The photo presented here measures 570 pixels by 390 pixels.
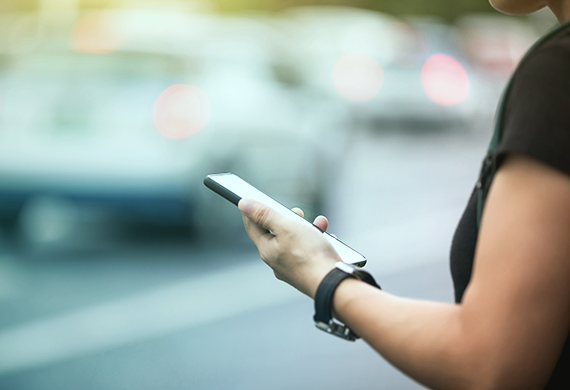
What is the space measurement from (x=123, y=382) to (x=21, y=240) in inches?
110

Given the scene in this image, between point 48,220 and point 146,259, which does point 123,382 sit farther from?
point 48,220

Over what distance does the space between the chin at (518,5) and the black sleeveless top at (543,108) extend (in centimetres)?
31

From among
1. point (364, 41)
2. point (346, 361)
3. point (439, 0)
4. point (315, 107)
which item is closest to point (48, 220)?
point (346, 361)

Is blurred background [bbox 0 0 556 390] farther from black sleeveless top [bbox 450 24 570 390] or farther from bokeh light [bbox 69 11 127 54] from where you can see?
black sleeveless top [bbox 450 24 570 390]

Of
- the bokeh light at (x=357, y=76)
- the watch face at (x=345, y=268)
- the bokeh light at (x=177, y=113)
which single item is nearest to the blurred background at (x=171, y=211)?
the bokeh light at (x=177, y=113)

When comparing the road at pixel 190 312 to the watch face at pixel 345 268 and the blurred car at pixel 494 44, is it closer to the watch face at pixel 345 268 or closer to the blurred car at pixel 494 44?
the watch face at pixel 345 268

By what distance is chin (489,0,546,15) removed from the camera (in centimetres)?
146

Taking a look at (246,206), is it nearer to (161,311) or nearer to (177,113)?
(161,311)

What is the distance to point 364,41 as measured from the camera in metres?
13.2

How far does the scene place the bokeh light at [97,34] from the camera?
636cm

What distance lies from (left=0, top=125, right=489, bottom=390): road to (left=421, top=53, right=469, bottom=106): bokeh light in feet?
19.3

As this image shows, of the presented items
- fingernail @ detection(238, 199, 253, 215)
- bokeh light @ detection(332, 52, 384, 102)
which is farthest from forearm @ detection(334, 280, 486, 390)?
bokeh light @ detection(332, 52, 384, 102)

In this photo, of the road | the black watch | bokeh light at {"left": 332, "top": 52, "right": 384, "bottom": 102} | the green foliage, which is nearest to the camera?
the black watch

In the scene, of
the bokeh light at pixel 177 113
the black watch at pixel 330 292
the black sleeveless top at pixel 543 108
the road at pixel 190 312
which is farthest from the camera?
the bokeh light at pixel 177 113
